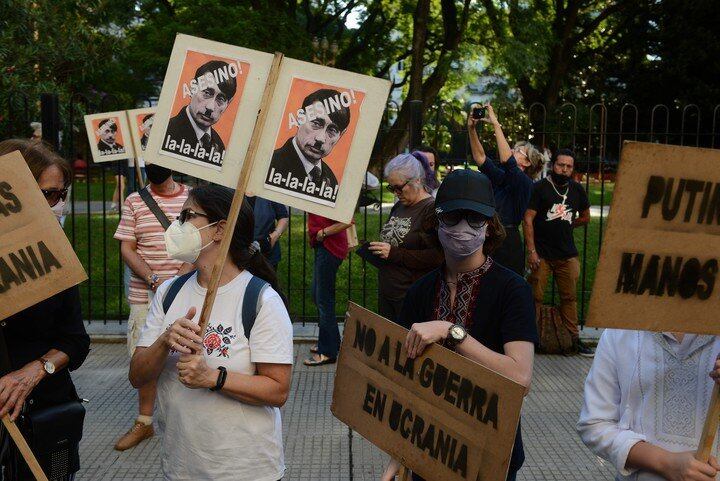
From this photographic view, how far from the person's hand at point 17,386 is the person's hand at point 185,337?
0.68 metres

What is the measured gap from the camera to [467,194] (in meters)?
2.99

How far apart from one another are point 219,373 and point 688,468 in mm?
1530

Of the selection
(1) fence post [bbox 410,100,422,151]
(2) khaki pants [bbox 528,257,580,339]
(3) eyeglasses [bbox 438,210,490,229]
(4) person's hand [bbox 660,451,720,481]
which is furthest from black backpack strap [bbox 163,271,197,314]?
(2) khaki pants [bbox 528,257,580,339]

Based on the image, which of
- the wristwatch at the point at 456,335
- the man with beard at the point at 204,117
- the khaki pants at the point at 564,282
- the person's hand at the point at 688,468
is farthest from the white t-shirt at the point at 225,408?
the khaki pants at the point at 564,282

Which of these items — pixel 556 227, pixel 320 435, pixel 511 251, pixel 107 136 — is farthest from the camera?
pixel 556 227

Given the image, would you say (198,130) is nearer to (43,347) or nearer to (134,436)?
(43,347)

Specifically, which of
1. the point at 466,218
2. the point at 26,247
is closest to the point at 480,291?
the point at 466,218

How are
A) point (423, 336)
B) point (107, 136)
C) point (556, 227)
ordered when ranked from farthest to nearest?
point (556, 227), point (107, 136), point (423, 336)

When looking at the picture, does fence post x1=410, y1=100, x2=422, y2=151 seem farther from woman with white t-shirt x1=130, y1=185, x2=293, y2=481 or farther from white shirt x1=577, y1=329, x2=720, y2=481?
white shirt x1=577, y1=329, x2=720, y2=481

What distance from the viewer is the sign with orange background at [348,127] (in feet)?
10.0

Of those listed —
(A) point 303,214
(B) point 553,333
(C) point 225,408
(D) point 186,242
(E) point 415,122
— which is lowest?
(B) point 553,333

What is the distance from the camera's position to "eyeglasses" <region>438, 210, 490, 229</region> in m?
2.99

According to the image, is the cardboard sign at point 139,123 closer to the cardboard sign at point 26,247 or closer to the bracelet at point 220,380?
the cardboard sign at point 26,247

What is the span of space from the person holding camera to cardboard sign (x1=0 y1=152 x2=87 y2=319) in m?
4.13
